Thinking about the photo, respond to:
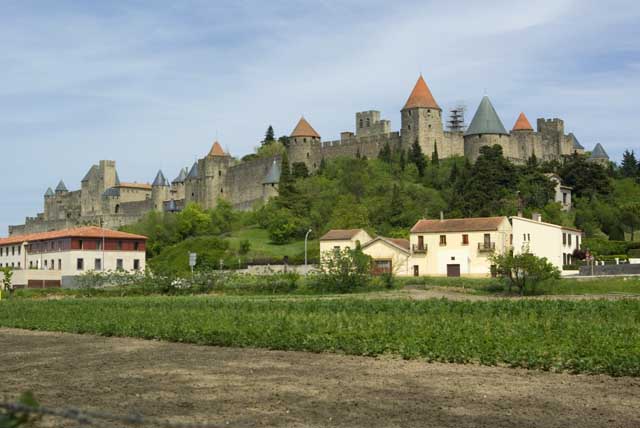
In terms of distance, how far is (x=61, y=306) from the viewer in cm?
3644

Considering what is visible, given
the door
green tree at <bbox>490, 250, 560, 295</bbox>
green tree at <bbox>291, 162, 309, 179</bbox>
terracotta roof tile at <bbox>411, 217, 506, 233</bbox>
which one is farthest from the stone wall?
green tree at <bbox>490, 250, 560, 295</bbox>

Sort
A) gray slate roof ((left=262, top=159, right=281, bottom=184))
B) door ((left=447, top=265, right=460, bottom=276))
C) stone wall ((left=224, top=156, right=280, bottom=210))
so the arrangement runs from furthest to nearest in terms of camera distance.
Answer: stone wall ((left=224, top=156, right=280, bottom=210))
gray slate roof ((left=262, top=159, right=281, bottom=184))
door ((left=447, top=265, right=460, bottom=276))

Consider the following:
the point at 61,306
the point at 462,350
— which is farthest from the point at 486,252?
the point at 462,350

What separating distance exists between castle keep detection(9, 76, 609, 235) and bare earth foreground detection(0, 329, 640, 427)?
66.3 metres

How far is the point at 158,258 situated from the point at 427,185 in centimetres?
2201

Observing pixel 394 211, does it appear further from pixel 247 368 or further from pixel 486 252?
pixel 247 368

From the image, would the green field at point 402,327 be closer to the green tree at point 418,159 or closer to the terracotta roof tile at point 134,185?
the green tree at point 418,159

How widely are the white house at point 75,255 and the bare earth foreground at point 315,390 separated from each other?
44.5 m

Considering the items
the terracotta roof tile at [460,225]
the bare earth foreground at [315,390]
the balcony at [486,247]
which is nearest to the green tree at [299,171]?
the terracotta roof tile at [460,225]

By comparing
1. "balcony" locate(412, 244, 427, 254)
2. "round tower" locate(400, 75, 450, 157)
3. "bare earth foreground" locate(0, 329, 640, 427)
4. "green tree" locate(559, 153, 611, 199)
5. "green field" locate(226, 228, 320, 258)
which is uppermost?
"round tower" locate(400, 75, 450, 157)

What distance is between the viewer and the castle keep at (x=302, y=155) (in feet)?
272

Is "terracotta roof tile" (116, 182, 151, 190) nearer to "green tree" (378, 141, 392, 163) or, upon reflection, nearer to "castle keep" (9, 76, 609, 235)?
"castle keep" (9, 76, 609, 235)

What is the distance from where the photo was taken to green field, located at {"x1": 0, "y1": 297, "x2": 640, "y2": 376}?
16734 mm

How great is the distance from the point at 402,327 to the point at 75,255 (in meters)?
45.2
